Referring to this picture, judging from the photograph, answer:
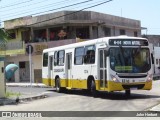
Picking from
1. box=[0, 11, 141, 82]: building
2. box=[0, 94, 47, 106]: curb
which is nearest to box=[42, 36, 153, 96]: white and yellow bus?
box=[0, 94, 47, 106]: curb

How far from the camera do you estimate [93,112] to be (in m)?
14.2

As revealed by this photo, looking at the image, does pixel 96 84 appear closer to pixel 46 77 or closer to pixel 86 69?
pixel 86 69

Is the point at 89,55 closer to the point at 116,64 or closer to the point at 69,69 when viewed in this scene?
the point at 116,64

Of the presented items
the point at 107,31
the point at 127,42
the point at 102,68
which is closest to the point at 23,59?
the point at 107,31

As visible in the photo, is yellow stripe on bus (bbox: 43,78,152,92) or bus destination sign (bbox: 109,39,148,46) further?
bus destination sign (bbox: 109,39,148,46)

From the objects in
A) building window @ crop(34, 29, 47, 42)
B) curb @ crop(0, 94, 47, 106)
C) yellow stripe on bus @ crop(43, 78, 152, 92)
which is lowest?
curb @ crop(0, 94, 47, 106)

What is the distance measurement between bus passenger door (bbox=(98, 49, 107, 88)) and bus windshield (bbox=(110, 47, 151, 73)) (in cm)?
57

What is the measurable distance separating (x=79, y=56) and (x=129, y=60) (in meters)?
4.25

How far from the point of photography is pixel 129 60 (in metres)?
19.2

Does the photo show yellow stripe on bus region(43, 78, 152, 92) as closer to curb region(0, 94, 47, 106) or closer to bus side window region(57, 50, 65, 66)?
bus side window region(57, 50, 65, 66)

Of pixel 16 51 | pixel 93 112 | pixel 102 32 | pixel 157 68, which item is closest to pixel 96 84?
pixel 93 112

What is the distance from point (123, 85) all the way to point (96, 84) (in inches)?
66.7

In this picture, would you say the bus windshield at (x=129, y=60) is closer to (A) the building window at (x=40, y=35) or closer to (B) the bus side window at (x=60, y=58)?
(B) the bus side window at (x=60, y=58)

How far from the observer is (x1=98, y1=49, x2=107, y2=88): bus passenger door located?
19.3 meters
